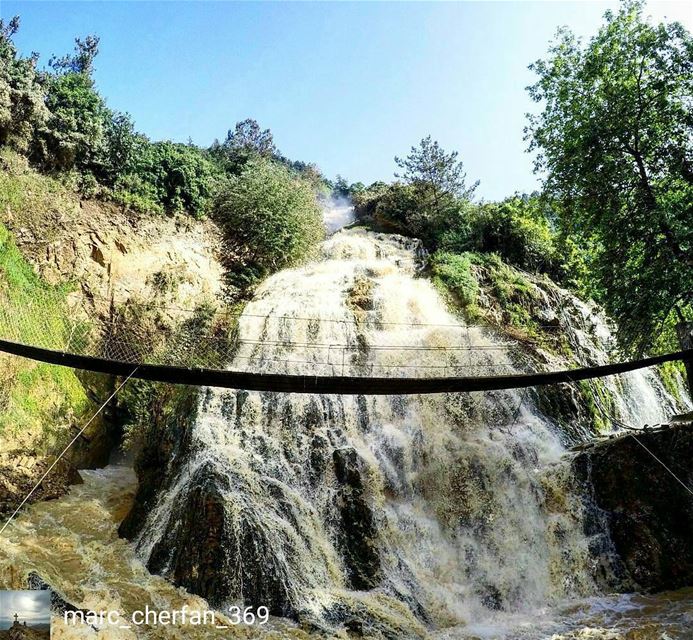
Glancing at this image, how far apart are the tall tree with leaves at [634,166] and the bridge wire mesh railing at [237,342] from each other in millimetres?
2619

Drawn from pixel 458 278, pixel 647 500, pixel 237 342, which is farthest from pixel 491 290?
pixel 647 500

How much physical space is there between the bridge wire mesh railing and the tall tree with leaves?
262 cm

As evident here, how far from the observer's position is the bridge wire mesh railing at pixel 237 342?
9273mm

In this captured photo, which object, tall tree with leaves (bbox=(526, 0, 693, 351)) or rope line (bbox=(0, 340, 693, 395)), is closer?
rope line (bbox=(0, 340, 693, 395))

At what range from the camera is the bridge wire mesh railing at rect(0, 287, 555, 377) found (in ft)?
30.4

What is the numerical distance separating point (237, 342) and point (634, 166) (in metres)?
7.42

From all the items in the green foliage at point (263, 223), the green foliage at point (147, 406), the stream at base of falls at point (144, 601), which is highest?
the green foliage at point (263, 223)

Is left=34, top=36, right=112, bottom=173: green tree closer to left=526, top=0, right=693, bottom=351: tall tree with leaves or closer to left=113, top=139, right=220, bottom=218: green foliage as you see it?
left=113, top=139, right=220, bottom=218: green foliage

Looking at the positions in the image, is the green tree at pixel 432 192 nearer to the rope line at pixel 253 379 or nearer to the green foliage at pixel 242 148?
the green foliage at pixel 242 148

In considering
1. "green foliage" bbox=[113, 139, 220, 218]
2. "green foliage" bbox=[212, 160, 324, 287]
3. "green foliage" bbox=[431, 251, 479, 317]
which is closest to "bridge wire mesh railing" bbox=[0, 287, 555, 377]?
"green foliage" bbox=[431, 251, 479, 317]

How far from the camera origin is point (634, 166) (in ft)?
27.9

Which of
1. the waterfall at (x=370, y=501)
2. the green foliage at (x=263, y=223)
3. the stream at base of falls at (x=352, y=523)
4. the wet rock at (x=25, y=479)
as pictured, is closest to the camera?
the stream at base of falls at (x=352, y=523)

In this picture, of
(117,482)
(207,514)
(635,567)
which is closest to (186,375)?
(207,514)

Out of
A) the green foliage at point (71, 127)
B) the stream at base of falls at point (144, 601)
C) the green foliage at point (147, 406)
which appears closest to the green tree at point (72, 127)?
the green foliage at point (71, 127)
